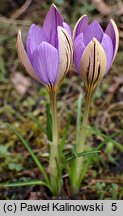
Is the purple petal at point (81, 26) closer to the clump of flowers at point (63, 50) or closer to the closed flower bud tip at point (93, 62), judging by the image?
the clump of flowers at point (63, 50)

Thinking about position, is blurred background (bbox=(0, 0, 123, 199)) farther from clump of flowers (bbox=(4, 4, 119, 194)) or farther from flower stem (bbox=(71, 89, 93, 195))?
clump of flowers (bbox=(4, 4, 119, 194))

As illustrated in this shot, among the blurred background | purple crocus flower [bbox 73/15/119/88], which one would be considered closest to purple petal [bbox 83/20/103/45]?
purple crocus flower [bbox 73/15/119/88]

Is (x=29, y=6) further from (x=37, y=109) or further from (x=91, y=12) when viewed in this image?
(x=37, y=109)

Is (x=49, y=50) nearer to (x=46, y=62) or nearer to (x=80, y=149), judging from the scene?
(x=46, y=62)

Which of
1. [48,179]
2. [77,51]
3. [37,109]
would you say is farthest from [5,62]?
[77,51]

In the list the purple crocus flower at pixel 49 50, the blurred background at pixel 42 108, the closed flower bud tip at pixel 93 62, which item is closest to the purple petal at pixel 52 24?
the purple crocus flower at pixel 49 50

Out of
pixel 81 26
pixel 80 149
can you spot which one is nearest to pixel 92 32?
pixel 81 26
